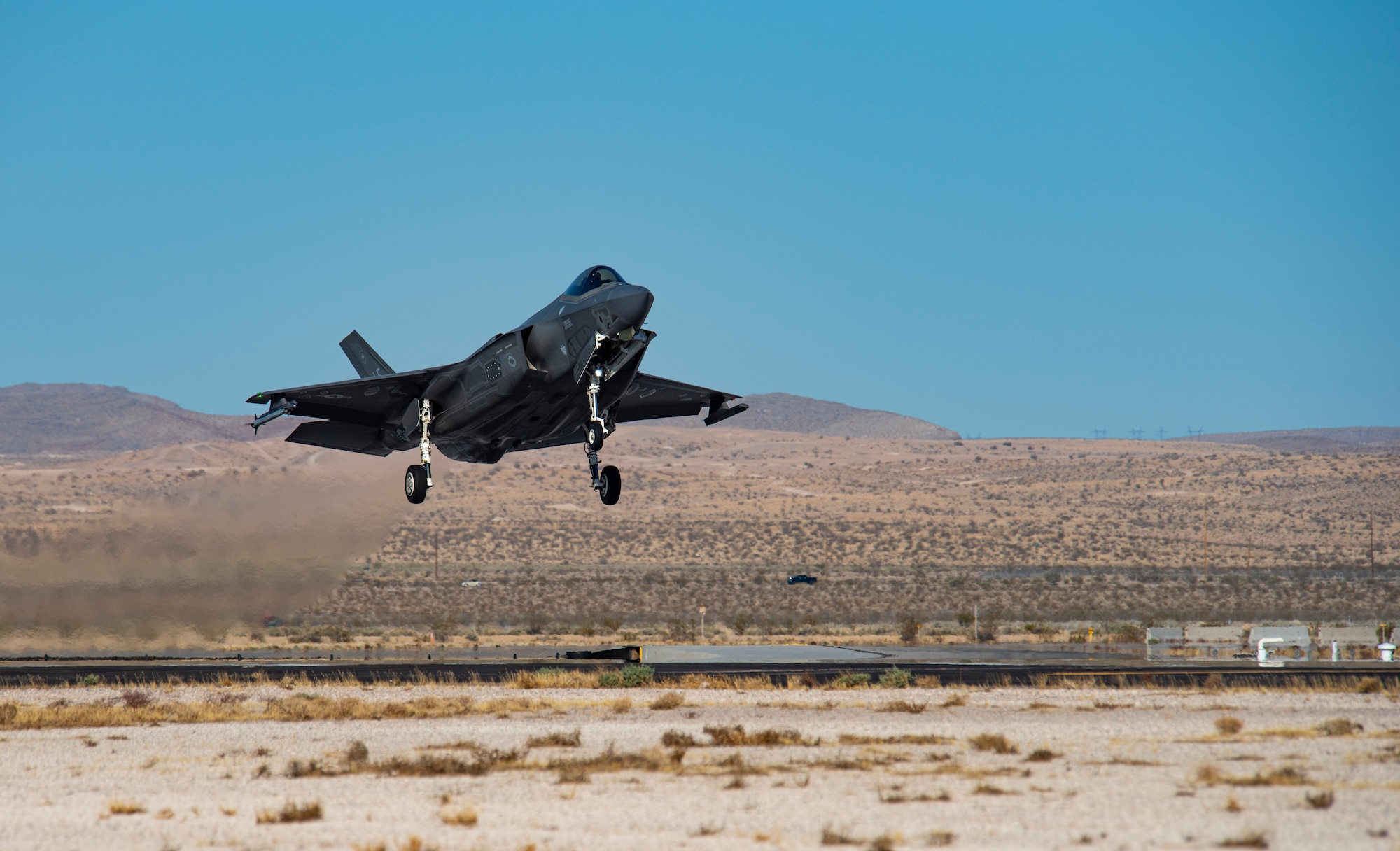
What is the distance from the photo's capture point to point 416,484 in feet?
106

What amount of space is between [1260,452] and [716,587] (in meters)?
114

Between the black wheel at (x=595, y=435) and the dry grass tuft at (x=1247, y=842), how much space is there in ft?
53.5

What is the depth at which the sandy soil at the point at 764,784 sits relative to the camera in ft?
49.0

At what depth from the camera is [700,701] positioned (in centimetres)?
3062

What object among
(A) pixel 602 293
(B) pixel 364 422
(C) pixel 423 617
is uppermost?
(A) pixel 602 293

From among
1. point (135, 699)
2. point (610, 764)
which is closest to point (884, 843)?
point (610, 764)

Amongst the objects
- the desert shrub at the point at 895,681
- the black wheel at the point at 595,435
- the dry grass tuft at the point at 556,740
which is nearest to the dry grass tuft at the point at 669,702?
the dry grass tuft at the point at 556,740

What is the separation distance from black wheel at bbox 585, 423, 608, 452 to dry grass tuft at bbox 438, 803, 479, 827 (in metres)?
12.1

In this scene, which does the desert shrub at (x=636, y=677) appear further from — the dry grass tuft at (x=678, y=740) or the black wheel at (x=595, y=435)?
the dry grass tuft at (x=678, y=740)

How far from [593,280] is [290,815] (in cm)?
1522

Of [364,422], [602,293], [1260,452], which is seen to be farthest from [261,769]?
[1260,452]

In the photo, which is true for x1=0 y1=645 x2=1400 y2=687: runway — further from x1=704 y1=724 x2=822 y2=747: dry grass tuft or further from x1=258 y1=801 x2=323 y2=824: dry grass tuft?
x1=258 y1=801 x2=323 y2=824: dry grass tuft

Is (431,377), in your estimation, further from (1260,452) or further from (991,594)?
(1260,452)

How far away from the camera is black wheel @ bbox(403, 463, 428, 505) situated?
32000mm
